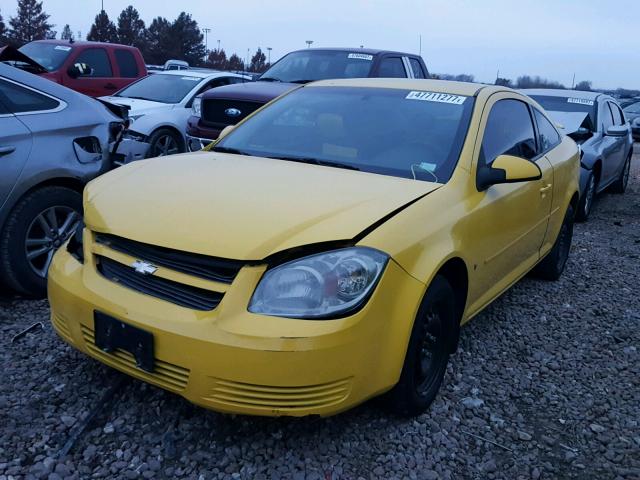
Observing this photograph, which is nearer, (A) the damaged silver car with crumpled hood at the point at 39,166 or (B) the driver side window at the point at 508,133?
(B) the driver side window at the point at 508,133

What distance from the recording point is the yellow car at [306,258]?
90.8 inches

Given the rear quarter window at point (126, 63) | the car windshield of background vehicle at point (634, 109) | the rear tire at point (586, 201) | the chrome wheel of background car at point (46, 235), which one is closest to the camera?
the chrome wheel of background car at point (46, 235)

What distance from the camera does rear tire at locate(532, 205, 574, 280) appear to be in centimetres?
505

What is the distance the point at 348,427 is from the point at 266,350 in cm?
78

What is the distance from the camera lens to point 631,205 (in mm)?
9109

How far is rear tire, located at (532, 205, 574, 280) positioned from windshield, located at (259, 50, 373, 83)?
11.1ft

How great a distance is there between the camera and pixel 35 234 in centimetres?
396

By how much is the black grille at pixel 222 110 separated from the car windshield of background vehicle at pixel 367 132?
3201 mm

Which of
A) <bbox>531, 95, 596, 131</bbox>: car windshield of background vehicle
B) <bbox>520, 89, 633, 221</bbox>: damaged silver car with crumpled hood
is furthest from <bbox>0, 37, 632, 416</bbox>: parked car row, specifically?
<bbox>531, 95, 596, 131</bbox>: car windshield of background vehicle

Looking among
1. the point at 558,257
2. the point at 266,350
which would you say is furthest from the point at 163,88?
the point at 266,350

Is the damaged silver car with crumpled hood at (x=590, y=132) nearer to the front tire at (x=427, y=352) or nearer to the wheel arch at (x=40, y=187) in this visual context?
the front tire at (x=427, y=352)

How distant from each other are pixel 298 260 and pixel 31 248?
2.35 m

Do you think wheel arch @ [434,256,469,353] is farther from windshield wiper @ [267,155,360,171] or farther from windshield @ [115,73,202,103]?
windshield @ [115,73,202,103]

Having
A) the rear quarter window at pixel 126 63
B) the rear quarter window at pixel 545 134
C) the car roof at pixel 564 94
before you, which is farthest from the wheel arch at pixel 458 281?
the rear quarter window at pixel 126 63
